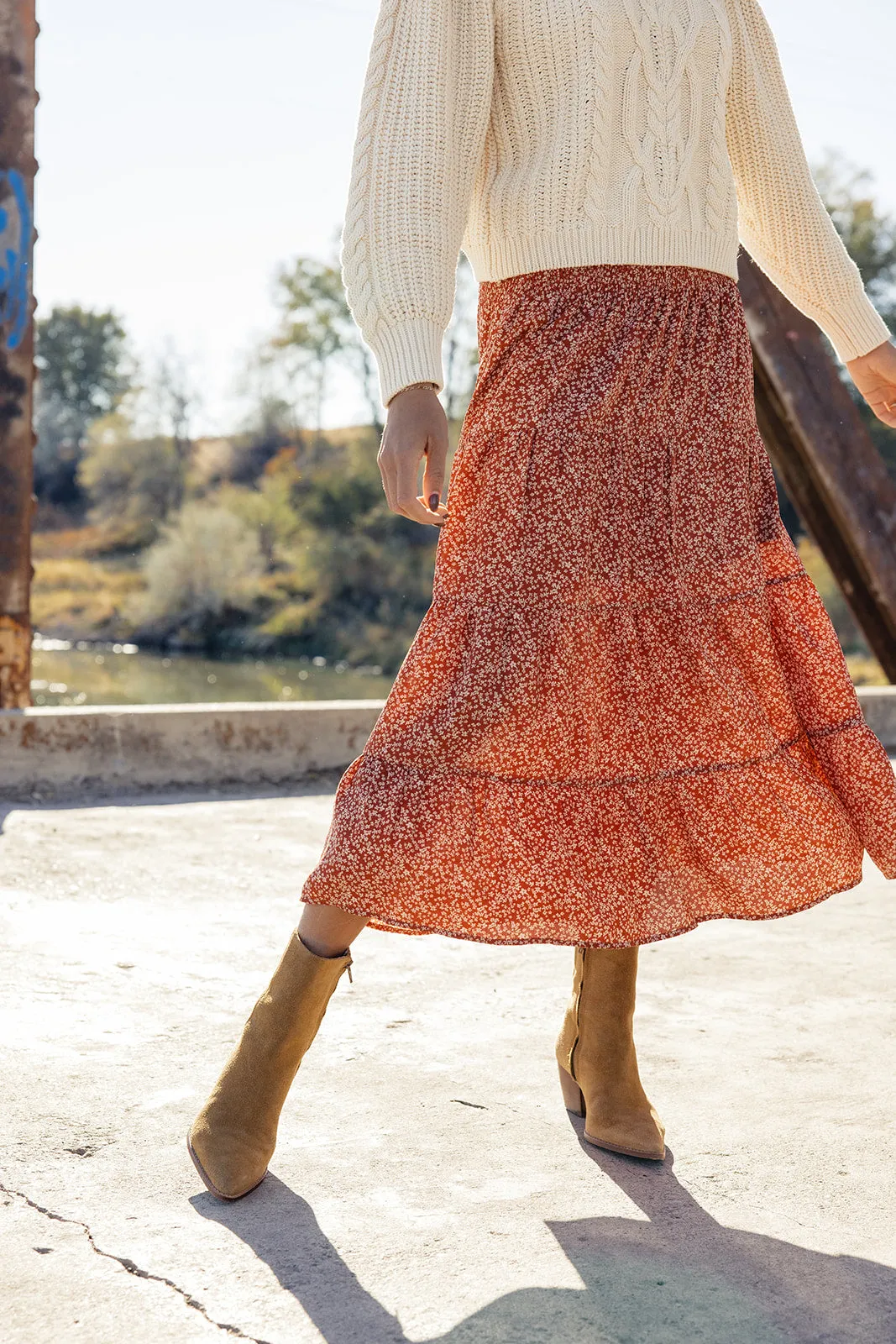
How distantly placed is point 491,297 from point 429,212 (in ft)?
0.57

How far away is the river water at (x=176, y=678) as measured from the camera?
83.3 feet

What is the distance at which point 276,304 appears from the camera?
45.0 meters

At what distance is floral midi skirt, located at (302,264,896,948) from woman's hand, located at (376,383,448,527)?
9 centimetres

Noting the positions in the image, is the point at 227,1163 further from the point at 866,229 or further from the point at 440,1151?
the point at 866,229

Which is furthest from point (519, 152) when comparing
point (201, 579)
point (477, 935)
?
point (201, 579)

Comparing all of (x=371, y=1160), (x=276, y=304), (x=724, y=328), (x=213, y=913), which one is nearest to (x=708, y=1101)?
(x=371, y=1160)

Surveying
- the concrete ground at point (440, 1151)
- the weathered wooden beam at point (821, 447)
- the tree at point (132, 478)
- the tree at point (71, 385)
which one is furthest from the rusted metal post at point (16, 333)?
the tree at point (71, 385)

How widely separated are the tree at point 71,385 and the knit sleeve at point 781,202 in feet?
225

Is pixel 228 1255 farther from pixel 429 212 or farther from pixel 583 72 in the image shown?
pixel 583 72

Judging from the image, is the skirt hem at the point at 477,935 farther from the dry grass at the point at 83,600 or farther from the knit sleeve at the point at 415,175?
the dry grass at the point at 83,600

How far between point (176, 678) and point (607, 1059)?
30.8 metres

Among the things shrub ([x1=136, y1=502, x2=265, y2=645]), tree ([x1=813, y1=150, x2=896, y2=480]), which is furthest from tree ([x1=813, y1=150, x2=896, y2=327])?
shrub ([x1=136, y1=502, x2=265, y2=645])

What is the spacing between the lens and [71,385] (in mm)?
70625

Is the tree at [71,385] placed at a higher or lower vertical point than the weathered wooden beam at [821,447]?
higher
